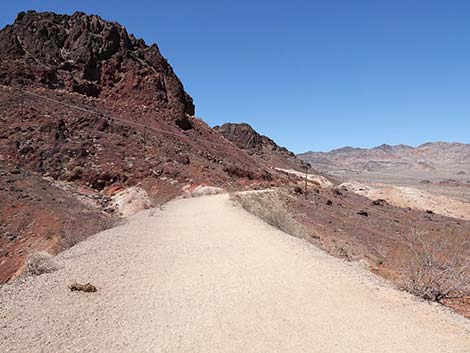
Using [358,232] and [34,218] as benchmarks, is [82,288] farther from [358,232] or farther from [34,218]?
[358,232]

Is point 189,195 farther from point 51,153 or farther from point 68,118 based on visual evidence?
point 68,118

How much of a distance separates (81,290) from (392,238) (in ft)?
66.7

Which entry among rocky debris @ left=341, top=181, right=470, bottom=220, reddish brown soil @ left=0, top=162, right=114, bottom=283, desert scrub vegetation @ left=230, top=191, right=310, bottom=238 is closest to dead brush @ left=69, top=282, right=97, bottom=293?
reddish brown soil @ left=0, top=162, right=114, bottom=283

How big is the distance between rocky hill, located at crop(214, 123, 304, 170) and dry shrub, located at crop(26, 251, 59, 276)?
75.2m

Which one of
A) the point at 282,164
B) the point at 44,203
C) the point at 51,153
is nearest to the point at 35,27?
the point at 51,153

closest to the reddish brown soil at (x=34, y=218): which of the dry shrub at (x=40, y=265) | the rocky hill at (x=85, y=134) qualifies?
the rocky hill at (x=85, y=134)

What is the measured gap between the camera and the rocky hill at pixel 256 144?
86.2 m

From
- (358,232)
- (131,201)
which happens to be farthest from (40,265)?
(358,232)

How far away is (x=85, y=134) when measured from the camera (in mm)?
28578

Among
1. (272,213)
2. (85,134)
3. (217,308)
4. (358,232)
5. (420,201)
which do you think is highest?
(85,134)

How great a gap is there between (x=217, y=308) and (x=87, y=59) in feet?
119

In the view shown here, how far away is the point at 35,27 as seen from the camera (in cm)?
3794

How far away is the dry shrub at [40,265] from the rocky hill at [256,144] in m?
75.2

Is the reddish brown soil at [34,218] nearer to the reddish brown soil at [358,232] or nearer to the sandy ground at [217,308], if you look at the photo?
the sandy ground at [217,308]
